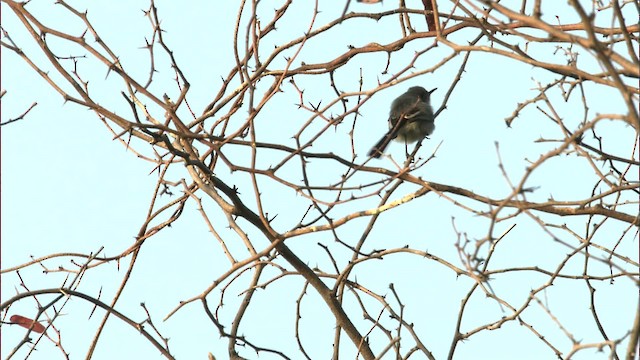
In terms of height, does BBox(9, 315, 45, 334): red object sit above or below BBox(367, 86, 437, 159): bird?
below

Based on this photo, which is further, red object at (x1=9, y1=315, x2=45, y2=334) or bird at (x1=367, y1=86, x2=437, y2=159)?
bird at (x1=367, y1=86, x2=437, y2=159)

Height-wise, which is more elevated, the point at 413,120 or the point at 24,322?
the point at 413,120

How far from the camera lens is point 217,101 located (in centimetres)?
426

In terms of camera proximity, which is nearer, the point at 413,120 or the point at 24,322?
the point at 24,322

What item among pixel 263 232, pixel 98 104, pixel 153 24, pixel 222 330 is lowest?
pixel 222 330

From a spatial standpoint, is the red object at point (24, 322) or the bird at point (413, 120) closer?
the red object at point (24, 322)

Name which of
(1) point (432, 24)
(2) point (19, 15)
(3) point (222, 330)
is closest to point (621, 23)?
(1) point (432, 24)

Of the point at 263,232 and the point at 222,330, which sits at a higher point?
the point at 263,232

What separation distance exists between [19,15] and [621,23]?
2440mm

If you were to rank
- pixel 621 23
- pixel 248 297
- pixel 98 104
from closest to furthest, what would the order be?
pixel 621 23 < pixel 98 104 < pixel 248 297

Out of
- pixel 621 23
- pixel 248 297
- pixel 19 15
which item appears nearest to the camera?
pixel 621 23

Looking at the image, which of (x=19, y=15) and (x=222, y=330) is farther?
(x=19, y=15)

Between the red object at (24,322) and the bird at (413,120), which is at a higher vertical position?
the bird at (413,120)

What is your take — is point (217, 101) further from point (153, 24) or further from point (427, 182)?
point (427, 182)
